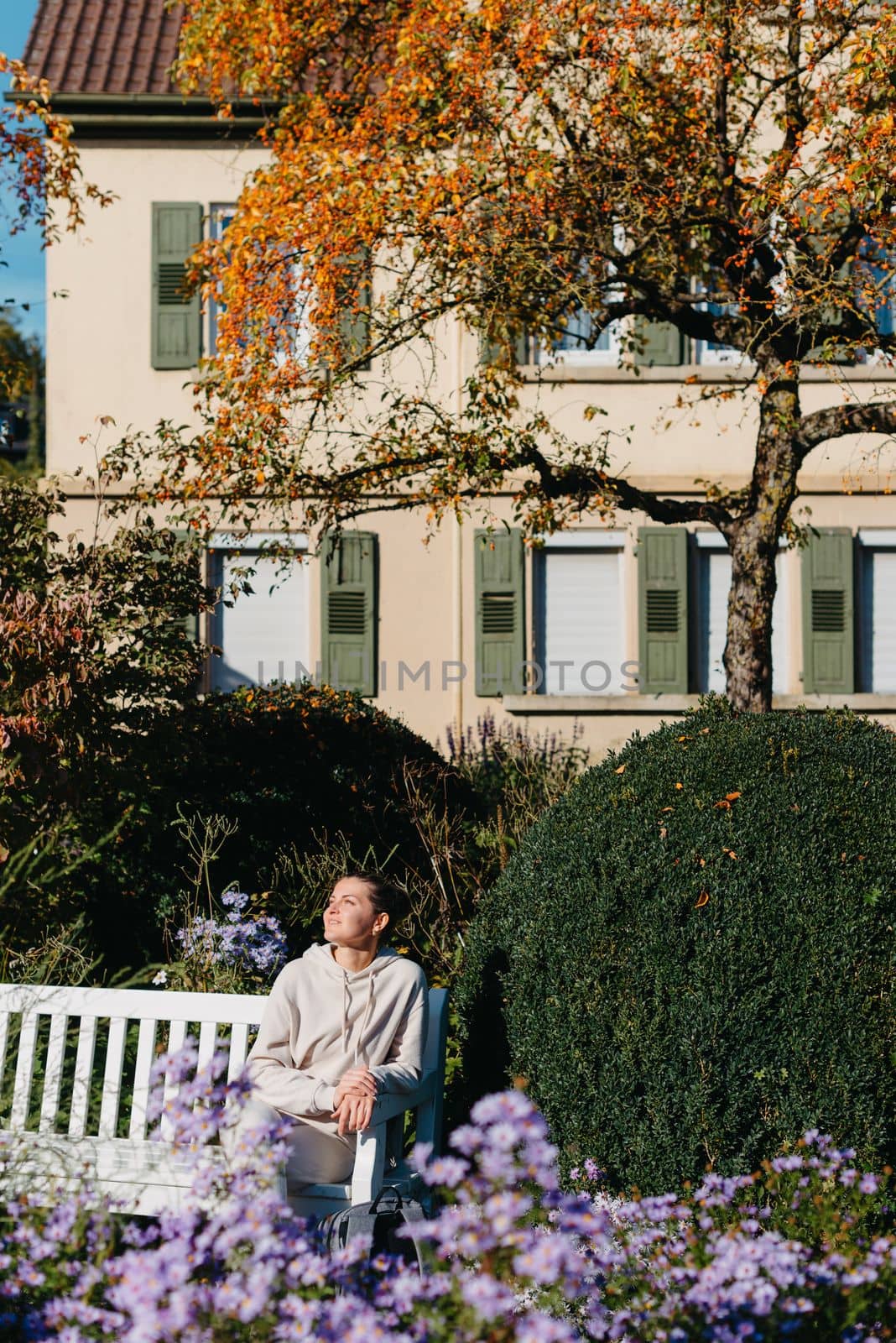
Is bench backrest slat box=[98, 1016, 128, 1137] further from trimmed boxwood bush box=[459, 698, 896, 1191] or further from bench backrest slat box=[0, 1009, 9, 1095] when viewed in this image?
trimmed boxwood bush box=[459, 698, 896, 1191]

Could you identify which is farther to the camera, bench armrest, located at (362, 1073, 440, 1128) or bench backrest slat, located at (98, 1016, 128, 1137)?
bench backrest slat, located at (98, 1016, 128, 1137)

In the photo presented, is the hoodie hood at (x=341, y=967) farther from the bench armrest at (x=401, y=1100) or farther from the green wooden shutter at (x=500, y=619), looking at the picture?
the green wooden shutter at (x=500, y=619)

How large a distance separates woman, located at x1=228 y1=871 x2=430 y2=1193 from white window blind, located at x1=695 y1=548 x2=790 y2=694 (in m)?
10.2

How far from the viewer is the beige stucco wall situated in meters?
13.8

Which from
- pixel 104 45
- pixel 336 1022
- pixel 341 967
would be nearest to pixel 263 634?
pixel 104 45

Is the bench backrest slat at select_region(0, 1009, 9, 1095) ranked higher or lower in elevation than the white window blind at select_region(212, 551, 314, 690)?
lower

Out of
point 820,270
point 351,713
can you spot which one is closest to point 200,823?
point 351,713

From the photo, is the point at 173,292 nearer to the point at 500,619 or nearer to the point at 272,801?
the point at 500,619

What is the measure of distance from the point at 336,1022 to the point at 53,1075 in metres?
0.91

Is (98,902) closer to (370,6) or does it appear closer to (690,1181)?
(690,1181)

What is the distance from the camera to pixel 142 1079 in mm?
4242

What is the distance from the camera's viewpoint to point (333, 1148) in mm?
3893

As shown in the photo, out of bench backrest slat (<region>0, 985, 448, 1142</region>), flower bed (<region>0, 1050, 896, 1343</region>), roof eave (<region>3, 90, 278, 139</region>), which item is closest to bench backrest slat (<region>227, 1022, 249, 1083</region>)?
bench backrest slat (<region>0, 985, 448, 1142</region>)

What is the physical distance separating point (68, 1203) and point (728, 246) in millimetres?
7101
